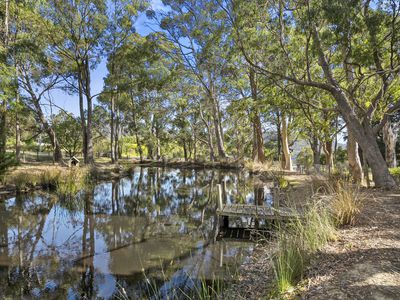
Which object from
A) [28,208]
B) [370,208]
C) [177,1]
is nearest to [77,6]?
[177,1]

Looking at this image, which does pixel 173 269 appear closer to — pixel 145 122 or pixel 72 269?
pixel 72 269

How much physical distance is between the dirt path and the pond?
130 cm

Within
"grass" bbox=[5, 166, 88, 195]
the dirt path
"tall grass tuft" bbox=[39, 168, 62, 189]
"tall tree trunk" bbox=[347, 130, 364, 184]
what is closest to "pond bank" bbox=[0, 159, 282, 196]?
"grass" bbox=[5, 166, 88, 195]

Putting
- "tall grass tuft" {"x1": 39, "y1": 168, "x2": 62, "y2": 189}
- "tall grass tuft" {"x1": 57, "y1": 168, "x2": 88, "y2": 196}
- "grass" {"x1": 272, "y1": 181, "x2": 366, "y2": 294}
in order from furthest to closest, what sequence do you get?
"tall grass tuft" {"x1": 39, "y1": 168, "x2": 62, "y2": 189}
"tall grass tuft" {"x1": 57, "y1": 168, "x2": 88, "y2": 196}
"grass" {"x1": 272, "y1": 181, "x2": 366, "y2": 294}

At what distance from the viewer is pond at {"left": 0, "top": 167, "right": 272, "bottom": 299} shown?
416 cm

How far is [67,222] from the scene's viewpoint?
7.62m

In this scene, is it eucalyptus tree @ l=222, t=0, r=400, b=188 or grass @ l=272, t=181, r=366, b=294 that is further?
eucalyptus tree @ l=222, t=0, r=400, b=188

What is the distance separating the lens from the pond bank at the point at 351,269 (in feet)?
8.97

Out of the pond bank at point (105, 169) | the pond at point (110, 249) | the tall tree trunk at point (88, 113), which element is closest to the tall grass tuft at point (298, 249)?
the pond at point (110, 249)

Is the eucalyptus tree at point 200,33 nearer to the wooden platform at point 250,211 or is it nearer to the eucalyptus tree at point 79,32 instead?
the eucalyptus tree at point 79,32

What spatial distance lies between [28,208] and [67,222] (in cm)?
228

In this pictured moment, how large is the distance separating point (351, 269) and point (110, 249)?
4342mm

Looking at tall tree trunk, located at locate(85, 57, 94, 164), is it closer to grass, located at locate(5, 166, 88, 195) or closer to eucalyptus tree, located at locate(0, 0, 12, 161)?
eucalyptus tree, located at locate(0, 0, 12, 161)

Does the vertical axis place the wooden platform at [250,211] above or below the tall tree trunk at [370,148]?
below
